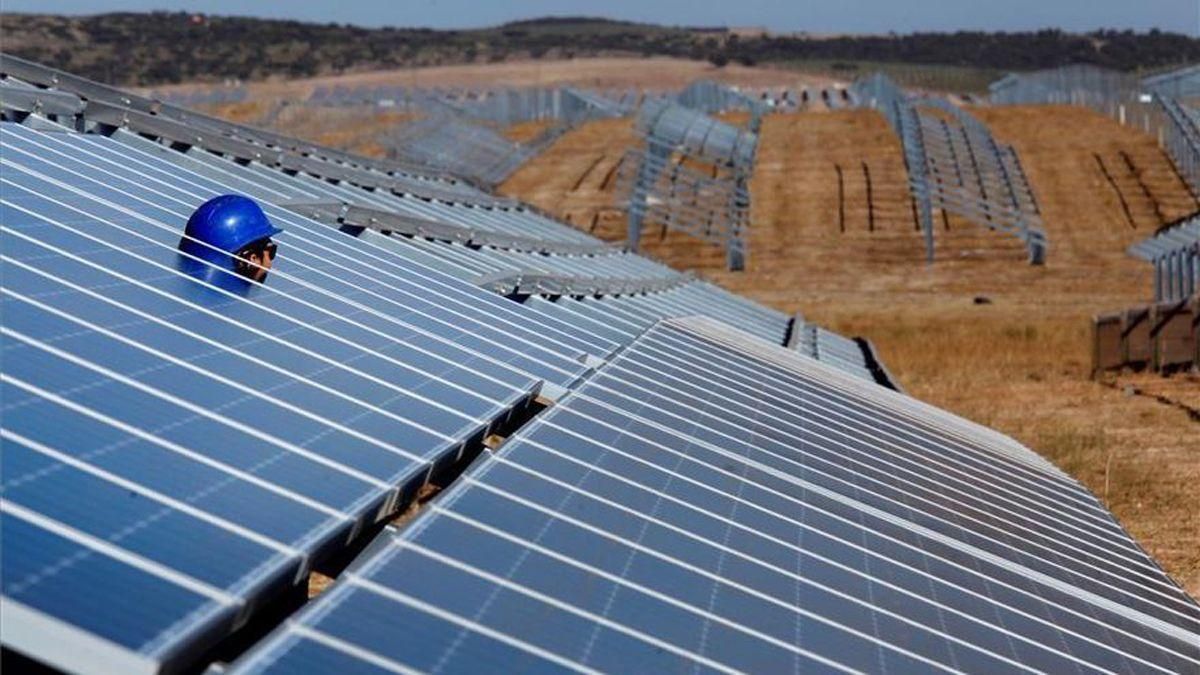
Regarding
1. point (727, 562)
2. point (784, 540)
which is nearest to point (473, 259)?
point (784, 540)

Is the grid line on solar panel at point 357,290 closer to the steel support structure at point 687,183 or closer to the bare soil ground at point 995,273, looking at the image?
the bare soil ground at point 995,273

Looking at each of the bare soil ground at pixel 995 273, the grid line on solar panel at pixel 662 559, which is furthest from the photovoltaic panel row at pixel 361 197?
the grid line on solar panel at pixel 662 559

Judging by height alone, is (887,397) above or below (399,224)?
below

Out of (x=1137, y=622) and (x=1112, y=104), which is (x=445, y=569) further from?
(x=1112, y=104)

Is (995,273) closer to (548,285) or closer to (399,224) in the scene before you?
(399,224)

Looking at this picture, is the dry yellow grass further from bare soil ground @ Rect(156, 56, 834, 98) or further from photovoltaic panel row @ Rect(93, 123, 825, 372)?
photovoltaic panel row @ Rect(93, 123, 825, 372)

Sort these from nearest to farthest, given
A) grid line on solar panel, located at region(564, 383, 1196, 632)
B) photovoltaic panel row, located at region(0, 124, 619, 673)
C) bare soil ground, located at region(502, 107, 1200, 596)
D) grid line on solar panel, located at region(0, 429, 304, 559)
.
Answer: photovoltaic panel row, located at region(0, 124, 619, 673), grid line on solar panel, located at region(0, 429, 304, 559), grid line on solar panel, located at region(564, 383, 1196, 632), bare soil ground, located at region(502, 107, 1200, 596)

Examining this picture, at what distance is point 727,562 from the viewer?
9.17 m

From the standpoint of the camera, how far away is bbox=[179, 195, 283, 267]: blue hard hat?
11586mm

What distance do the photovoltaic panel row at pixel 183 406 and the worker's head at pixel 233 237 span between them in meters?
0.16

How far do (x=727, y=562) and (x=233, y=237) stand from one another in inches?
162

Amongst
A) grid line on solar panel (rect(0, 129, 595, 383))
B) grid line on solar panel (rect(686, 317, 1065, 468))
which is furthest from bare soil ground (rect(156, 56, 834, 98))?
grid line on solar panel (rect(0, 129, 595, 383))

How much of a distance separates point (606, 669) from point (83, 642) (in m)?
2.23

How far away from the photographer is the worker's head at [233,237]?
1159 centimetres
